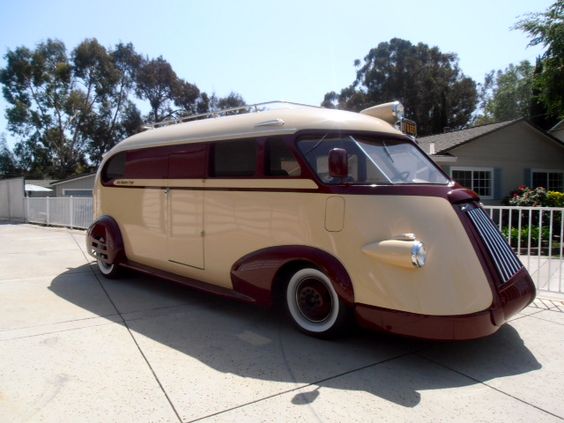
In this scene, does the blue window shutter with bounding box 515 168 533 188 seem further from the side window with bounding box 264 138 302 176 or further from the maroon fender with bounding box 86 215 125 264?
the maroon fender with bounding box 86 215 125 264

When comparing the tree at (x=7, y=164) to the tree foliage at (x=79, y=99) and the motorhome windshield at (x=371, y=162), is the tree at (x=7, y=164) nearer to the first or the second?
the tree foliage at (x=79, y=99)

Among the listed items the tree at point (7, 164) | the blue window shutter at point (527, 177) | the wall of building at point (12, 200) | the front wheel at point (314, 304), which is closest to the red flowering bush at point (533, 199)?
the blue window shutter at point (527, 177)

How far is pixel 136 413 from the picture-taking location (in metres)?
2.95

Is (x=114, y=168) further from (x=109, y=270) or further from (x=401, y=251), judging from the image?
(x=401, y=251)

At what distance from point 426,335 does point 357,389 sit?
29.3 inches

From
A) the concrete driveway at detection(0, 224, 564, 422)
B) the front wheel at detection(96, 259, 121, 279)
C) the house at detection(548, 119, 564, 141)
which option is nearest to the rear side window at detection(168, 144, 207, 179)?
the concrete driveway at detection(0, 224, 564, 422)

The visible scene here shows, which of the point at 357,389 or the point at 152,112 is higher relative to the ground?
the point at 152,112

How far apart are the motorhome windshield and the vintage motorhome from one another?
0.01 meters

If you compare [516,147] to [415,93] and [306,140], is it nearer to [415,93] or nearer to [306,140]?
[306,140]

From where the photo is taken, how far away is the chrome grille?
3.83m

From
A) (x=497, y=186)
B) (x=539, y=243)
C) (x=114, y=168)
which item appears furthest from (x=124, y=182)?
(x=497, y=186)

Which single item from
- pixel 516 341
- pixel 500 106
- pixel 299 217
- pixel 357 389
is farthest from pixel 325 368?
pixel 500 106

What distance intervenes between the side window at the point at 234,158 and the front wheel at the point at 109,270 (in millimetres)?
2899

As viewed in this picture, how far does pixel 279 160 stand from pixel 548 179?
20143 millimetres
